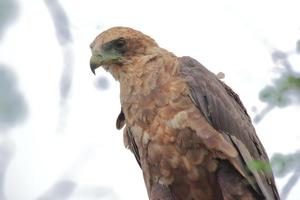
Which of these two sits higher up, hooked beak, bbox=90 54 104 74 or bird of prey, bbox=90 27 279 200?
hooked beak, bbox=90 54 104 74

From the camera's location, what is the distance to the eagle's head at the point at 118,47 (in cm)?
551

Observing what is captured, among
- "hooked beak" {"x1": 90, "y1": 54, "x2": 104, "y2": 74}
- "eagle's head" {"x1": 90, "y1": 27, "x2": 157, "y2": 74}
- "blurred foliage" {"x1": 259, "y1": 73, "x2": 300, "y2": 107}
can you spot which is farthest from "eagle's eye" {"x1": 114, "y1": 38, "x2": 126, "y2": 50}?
"blurred foliage" {"x1": 259, "y1": 73, "x2": 300, "y2": 107}

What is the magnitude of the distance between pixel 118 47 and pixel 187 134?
123 centimetres

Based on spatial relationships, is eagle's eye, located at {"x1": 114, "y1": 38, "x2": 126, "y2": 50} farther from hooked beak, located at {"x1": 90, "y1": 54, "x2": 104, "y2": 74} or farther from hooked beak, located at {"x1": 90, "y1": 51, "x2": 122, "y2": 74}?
hooked beak, located at {"x1": 90, "y1": 54, "x2": 104, "y2": 74}

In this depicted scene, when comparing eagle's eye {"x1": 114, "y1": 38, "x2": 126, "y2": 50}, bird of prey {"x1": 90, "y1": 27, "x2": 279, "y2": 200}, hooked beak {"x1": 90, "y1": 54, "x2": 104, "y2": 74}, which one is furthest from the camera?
eagle's eye {"x1": 114, "y1": 38, "x2": 126, "y2": 50}

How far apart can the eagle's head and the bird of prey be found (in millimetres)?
65

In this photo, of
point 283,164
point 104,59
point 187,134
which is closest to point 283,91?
point 283,164

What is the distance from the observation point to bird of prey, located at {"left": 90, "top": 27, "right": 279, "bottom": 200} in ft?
15.9

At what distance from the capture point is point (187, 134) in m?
4.86

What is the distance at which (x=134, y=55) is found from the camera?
5574 mm

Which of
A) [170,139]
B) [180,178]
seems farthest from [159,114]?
[180,178]

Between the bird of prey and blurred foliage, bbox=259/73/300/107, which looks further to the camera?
the bird of prey

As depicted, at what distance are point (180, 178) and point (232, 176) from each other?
1.43 ft

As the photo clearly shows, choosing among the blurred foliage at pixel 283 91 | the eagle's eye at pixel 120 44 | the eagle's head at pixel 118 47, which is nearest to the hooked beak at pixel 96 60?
the eagle's head at pixel 118 47
